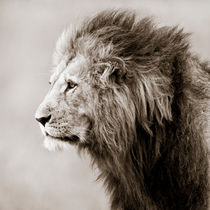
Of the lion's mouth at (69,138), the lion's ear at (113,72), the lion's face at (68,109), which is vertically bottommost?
the lion's mouth at (69,138)

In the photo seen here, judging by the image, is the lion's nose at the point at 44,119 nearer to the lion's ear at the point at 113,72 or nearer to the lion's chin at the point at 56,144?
the lion's chin at the point at 56,144

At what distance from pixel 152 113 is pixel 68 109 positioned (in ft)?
2.12

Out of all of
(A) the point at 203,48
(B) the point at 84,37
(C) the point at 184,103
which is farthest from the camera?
(A) the point at 203,48

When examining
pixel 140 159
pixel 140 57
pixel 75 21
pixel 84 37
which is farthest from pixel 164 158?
pixel 75 21

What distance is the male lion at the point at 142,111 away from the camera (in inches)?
141

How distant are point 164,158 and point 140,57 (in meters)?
0.81

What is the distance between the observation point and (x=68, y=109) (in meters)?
3.65

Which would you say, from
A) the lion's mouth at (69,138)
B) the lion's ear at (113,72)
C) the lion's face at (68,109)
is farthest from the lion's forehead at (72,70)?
the lion's mouth at (69,138)

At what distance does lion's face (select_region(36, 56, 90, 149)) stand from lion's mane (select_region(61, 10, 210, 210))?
79 millimetres

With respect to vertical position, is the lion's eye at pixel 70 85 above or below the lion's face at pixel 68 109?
above

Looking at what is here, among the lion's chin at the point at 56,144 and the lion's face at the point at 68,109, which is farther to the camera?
the lion's chin at the point at 56,144

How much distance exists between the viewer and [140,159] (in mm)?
3750

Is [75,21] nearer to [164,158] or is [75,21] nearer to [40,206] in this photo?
[164,158]

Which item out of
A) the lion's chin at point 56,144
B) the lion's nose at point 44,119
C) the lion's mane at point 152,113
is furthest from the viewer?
the lion's chin at point 56,144
